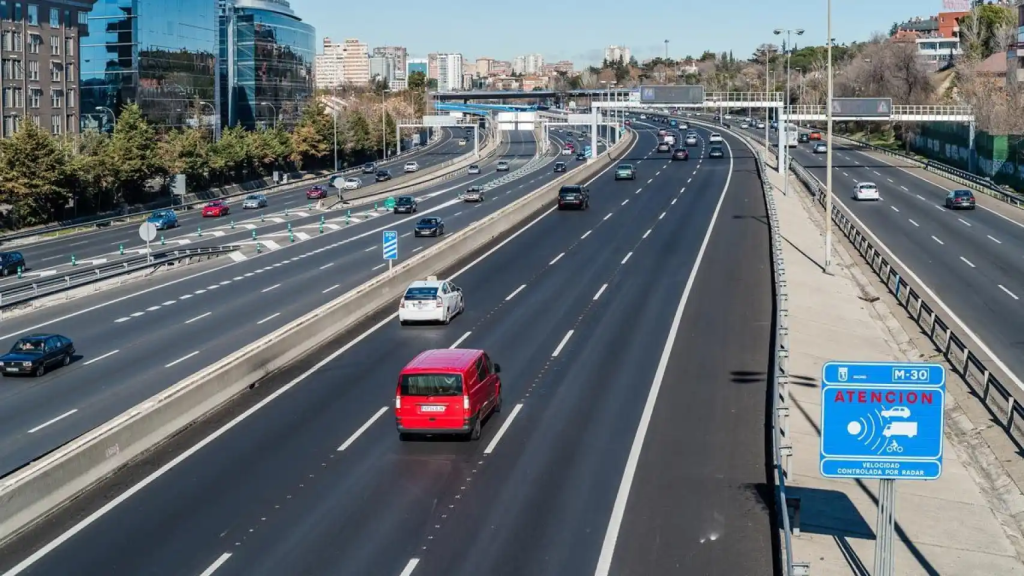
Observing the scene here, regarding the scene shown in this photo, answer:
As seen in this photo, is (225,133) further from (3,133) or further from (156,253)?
(156,253)

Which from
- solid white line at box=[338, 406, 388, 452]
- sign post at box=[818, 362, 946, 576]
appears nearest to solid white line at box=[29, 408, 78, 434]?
solid white line at box=[338, 406, 388, 452]

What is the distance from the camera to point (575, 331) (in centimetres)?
3400

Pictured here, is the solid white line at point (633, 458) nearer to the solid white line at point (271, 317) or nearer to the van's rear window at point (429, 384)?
the van's rear window at point (429, 384)

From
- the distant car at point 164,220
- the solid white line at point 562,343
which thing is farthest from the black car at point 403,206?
the solid white line at point 562,343

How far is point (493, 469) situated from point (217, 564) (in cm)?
593

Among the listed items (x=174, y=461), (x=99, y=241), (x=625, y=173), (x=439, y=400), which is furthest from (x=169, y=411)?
(x=625, y=173)

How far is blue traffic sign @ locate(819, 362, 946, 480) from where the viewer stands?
11469mm

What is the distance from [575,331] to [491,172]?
293 feet

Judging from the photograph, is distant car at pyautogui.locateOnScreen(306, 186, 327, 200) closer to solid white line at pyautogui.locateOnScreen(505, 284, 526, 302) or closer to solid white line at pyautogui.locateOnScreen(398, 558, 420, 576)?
solid white line at pyautogui.locateOnScreen(505, 284, 526, 302)

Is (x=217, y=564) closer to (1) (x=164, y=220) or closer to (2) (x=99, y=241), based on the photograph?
(2) (x=99, y=241)

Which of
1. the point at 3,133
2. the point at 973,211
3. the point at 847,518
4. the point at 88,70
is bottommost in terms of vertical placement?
the point at 847,518

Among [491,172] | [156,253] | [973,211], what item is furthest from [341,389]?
[491,172]

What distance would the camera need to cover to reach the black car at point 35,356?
3166 cm

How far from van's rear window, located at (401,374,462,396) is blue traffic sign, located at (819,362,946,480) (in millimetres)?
11503
